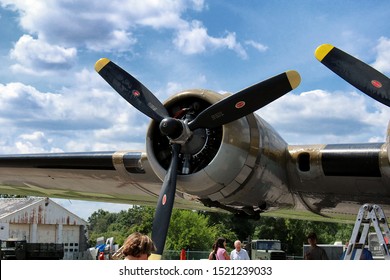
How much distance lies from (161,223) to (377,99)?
3.75 metres

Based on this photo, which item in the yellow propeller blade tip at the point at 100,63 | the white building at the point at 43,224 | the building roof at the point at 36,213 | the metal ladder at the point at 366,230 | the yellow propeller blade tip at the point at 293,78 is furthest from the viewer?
the building roof at the point at 36,213

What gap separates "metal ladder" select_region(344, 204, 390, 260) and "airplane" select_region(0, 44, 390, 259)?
2.30 meters

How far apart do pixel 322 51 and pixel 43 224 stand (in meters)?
42.9

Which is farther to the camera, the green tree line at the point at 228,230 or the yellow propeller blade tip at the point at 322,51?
the green tree line at the point at 228,230

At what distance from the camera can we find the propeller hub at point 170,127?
8281 millimetres

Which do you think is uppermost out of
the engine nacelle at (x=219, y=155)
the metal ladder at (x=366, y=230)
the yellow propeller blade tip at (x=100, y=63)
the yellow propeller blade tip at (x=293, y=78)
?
the yellow propeller blade tip at (x=100, y=63)

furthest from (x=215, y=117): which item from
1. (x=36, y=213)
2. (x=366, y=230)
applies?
(x=36, y=213)

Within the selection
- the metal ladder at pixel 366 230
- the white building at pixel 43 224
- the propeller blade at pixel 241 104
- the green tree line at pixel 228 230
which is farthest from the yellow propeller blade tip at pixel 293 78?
the white building at pixel 43 224

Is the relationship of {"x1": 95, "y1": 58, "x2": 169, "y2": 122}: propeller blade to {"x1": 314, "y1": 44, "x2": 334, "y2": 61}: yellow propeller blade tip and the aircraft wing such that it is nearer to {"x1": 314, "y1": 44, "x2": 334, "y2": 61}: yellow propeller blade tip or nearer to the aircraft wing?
the aircraft wing

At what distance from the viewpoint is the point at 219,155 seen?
27.7 ft

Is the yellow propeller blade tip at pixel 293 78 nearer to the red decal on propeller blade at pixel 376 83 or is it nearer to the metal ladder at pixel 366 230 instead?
the red decal on propeller blade at pixel 376 83

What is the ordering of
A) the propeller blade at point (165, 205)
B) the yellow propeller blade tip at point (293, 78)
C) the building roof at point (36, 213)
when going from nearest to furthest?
the propeller blade at point (165, 205), the yellow propeller blade tip at point (293, 78), the building roof at point (36, 213)
